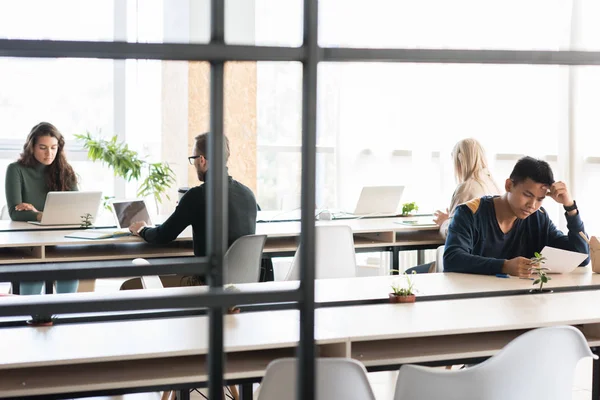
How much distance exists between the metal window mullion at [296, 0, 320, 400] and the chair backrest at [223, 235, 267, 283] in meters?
3.32

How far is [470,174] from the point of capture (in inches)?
189

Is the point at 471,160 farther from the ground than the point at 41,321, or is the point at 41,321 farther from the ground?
the point at 471,160

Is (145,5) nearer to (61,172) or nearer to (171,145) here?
(171,145)

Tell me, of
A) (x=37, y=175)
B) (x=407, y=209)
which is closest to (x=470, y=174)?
(x=407, y=209)

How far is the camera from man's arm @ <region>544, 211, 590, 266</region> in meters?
3.63

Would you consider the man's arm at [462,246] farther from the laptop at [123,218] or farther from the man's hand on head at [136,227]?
the laptop at [123,218]

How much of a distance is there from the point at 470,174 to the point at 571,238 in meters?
1.22

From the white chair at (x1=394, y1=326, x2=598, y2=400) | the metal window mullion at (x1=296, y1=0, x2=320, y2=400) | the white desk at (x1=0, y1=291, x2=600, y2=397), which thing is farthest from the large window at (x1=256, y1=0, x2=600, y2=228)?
the metal window mullion at (x1=296, y1=0, x2=320, y2=400)

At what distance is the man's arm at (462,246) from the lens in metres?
3.48

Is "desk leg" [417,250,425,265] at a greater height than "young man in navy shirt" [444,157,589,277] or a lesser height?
lesser

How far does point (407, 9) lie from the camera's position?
717cm

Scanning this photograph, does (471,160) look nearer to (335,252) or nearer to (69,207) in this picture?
(335,252)

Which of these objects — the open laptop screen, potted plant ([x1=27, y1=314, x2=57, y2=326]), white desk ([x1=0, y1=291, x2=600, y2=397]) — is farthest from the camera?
the open laptop screen

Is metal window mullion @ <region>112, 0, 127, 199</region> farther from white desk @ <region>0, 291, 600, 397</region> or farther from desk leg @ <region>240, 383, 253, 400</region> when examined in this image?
desk leg @ <region>240, 383, 253, 400</region>
